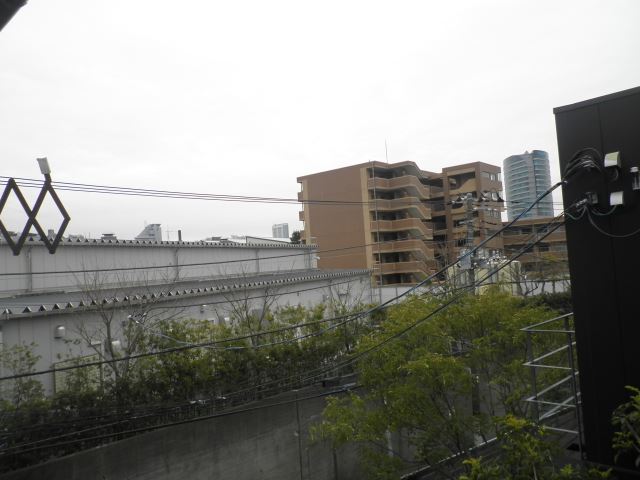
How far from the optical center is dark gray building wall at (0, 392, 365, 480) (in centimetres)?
789

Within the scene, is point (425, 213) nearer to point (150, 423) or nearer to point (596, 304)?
point (150, 423)

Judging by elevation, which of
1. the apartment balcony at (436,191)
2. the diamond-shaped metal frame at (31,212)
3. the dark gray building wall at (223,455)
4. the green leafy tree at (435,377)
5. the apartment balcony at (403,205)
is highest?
the apartment balcony at (436,191)

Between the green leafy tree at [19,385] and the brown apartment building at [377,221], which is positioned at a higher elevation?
the brown apartment building at [377,221]

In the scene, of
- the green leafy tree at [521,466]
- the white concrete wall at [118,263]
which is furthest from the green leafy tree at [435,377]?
the green leafy tree at [521,466]

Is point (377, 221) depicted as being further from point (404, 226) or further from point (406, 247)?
point (406, 247)

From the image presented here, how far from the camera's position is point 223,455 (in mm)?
9492

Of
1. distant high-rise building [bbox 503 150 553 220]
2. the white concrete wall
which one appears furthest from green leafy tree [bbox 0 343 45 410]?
distant high-rise building [bbox 503 150 553 220]

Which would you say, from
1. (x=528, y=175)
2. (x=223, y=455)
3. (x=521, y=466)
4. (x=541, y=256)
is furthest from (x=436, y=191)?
(x=521, y=466)

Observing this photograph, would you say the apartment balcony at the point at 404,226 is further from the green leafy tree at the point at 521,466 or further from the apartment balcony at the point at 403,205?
the green leafy tree at the point at 521,466

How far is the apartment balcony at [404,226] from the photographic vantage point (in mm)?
31781

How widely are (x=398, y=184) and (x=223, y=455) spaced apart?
2525 cm

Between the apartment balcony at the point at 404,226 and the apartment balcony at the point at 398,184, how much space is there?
2.16 meters

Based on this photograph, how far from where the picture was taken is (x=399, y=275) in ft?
106

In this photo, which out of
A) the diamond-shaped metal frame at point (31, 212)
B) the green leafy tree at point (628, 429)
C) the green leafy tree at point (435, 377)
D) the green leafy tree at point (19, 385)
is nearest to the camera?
the green leafy tree at point (628, 429)
